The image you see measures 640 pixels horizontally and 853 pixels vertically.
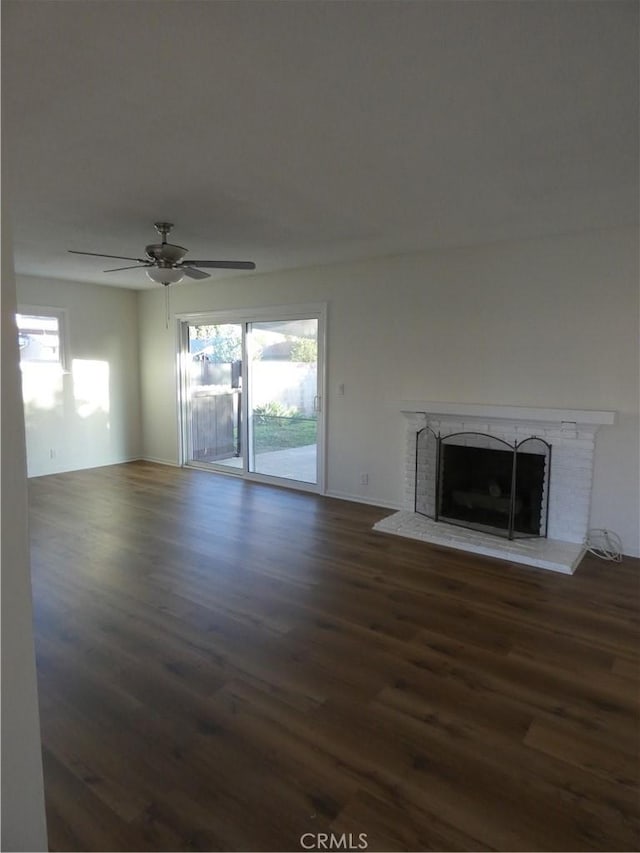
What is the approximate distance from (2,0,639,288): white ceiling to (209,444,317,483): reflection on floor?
278cm

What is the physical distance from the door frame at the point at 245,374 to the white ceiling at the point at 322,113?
5.86ft

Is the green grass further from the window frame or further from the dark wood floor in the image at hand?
the window frame

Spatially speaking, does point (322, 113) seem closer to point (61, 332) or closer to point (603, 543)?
point (603, 543)

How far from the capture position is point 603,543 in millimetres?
3902

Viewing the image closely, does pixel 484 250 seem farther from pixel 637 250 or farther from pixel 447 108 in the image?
pixel 447 108

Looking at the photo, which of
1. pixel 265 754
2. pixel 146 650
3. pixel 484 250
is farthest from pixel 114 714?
pixel 484 250

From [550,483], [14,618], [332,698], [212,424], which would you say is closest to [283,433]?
[212,424]

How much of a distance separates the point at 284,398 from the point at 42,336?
3240mm

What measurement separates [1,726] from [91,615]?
2197 millimetres

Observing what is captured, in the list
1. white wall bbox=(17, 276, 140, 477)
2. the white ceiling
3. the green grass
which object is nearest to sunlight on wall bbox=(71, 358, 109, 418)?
white wall bbox=(17, 276, 140, 477)

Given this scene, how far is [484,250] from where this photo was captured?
4262 mm

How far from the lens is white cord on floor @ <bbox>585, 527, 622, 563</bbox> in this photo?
3.82m

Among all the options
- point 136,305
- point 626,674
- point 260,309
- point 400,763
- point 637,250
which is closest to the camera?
point 400,763

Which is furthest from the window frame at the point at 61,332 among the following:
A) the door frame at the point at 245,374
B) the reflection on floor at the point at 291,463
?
the reflection on floor at the point at 291,463
